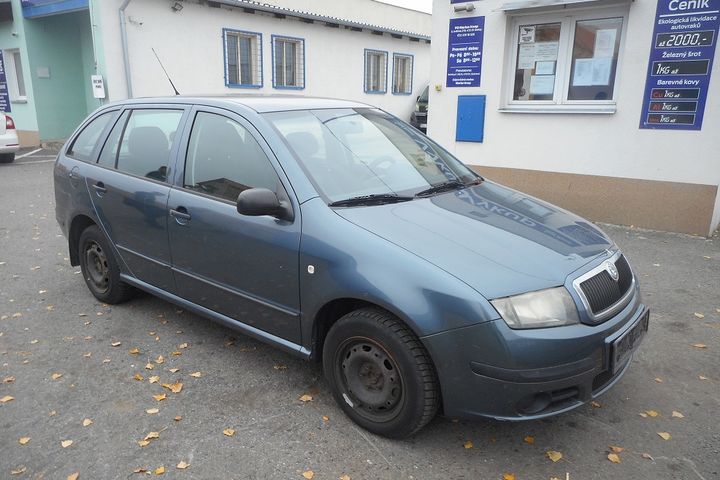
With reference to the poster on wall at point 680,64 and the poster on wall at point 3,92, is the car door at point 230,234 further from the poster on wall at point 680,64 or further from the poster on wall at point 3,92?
the poster on wall at point 3,92

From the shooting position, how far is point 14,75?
15.8 m

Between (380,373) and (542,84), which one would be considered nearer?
(380,373)

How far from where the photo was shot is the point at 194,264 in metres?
3.62

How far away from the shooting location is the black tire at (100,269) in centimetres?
446

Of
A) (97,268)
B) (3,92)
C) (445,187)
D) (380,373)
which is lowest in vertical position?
(97,268)

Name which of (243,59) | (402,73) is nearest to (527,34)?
(243,59)

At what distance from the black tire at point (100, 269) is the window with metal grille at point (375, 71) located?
52.4 feet

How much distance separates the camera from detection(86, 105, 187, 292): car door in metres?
3.83

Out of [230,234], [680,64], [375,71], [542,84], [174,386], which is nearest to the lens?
[230,234]

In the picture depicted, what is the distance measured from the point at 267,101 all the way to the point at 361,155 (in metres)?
0.76

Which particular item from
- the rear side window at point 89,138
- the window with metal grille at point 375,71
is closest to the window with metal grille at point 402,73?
the window with metal grille at point 375,71

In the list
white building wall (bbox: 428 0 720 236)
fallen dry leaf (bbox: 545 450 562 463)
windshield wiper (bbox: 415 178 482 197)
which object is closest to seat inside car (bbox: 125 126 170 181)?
windshield wiper (bbox: 415 178 482 197)

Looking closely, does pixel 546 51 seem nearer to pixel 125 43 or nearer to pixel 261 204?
pixel 261 204

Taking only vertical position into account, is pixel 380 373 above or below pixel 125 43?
below
